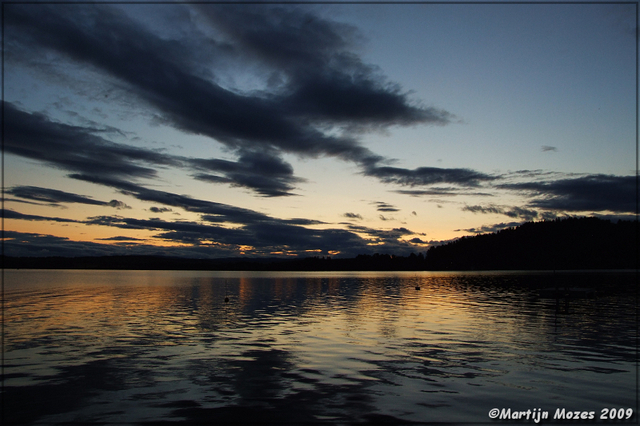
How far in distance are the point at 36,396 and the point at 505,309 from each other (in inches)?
1879

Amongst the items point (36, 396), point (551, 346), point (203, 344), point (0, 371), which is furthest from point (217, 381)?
point (551, 346)

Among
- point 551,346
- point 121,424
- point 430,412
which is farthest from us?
point 551,346

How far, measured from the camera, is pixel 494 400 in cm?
1611

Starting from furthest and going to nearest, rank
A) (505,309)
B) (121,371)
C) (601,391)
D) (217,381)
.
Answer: (505,309) → (121,371) → (217,381) → (601,391)

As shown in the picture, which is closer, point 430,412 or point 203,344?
point 430,412

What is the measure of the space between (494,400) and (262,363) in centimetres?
1164

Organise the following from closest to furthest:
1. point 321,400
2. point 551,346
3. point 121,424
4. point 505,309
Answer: point 121,424, point 321,400, point 551,346, point 505,309

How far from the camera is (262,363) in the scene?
2189cm

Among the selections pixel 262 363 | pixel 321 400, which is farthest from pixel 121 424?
pixel 262 363

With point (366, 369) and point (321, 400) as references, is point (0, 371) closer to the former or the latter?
point (321, 400)

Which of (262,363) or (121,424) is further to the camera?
(262,363)

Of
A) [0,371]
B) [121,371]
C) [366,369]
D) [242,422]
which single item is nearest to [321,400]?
[242,422]

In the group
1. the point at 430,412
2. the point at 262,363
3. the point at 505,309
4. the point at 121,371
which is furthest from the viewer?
the point at 505,309

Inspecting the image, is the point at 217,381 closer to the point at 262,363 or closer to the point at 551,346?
the point at 262,363
